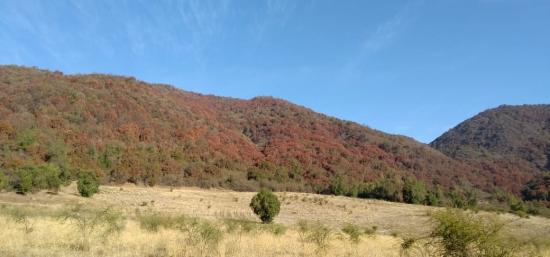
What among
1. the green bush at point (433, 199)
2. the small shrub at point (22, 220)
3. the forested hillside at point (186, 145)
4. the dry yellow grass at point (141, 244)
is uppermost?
the forested hillside at point (186, 145)

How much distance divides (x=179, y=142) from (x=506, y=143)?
94.6 m

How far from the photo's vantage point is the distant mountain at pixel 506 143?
122 metres

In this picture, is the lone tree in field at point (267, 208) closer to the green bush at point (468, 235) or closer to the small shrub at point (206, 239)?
the small shrub at point (206, 239)

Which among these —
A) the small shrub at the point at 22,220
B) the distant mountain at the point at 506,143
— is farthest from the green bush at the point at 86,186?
the distant mountain at the point at 506,143

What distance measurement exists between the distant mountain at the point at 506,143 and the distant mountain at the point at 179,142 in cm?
319

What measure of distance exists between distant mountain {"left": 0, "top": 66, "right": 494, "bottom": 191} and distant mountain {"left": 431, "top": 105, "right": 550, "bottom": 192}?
3.19 m

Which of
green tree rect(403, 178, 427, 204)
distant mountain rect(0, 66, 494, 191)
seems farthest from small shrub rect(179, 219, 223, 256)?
green tree rect(403, 178, 427, 204)

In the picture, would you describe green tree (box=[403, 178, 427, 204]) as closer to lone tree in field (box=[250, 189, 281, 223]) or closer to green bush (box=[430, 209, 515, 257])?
lone tree in field (box=[250, 189, 281, 223])

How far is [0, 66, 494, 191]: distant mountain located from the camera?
7406 centimetres

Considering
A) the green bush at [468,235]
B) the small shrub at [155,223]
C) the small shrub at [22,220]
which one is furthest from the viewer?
the small shrub at [155,223]

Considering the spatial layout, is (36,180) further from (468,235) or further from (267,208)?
(468,235)

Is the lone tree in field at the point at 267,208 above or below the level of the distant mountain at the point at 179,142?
below

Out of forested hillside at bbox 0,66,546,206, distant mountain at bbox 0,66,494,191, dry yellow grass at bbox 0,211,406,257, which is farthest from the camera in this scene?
distant mountain at bbox 0,66,494,191

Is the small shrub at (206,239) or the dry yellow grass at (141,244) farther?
the small shrub at (206,239)
